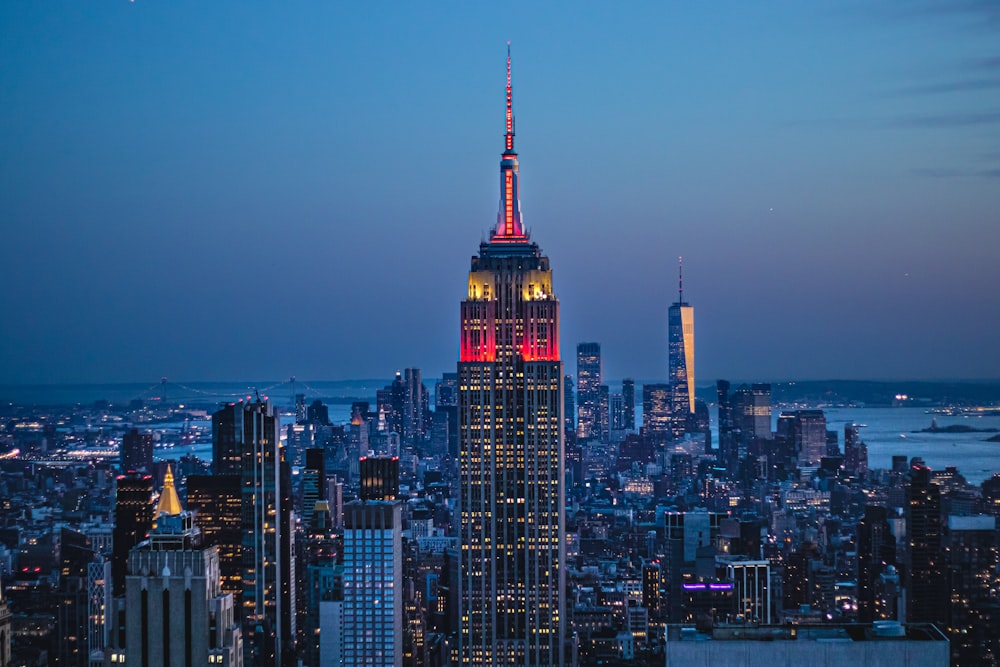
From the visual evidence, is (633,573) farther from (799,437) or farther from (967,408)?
(967,408)

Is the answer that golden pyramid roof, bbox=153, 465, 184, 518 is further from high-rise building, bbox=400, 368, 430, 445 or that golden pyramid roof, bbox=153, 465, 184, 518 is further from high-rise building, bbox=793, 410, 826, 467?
high-rise building, bbox=400, 368, 430, 445

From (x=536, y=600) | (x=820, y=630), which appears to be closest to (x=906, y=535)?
(x=536, y=600)

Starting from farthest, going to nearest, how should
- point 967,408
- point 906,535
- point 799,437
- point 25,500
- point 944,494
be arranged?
point 799,437 < point 906,535 < point 944,494 < point 25,500 < point 967,408

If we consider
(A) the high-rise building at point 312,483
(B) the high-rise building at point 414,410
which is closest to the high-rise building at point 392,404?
(B) the high-rise building at point 414,410

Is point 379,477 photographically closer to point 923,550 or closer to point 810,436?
point 810,436

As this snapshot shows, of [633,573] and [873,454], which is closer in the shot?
[873,454]

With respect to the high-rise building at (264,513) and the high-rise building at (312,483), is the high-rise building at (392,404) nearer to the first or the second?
the high-rise building at (312,483)

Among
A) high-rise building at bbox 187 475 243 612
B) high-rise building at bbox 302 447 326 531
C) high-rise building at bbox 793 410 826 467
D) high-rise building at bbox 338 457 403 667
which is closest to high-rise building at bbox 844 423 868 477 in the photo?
high-rise building at bbox 793 410 826 467
